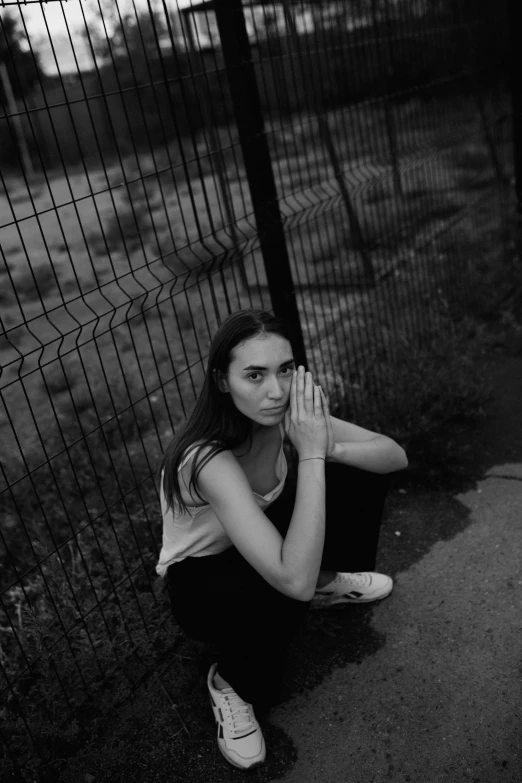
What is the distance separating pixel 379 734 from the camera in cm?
235

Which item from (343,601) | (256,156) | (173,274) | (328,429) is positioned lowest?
(343,601)

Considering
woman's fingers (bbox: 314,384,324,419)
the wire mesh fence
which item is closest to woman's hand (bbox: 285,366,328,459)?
woman's fingers (bbox: 314,384,324,419)

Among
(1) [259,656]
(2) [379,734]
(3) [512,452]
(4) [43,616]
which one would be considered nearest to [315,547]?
(1) [259,656]

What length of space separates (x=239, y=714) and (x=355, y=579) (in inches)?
28.5

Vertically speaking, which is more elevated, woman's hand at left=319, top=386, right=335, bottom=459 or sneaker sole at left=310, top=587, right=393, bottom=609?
woman's hand at left=319, top=386, right=335, bottom=459

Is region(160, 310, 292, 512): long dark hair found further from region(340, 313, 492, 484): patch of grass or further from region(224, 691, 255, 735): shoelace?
region(340, 313, 492, 484): patch of grass

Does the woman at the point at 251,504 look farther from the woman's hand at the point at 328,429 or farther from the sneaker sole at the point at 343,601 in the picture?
the sneaker sole at the point at 343,601

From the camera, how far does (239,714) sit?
7.93 ft

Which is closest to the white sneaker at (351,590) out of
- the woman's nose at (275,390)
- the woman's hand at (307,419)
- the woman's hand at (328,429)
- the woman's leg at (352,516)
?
the woman's leg at (352,516)

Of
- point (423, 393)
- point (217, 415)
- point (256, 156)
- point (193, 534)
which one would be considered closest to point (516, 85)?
point (423, 393)

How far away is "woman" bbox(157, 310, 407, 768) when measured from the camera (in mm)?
2135

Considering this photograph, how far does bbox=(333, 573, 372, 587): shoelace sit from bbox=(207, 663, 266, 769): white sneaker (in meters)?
0.62

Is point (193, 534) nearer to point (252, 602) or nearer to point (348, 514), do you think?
point (252, 602)

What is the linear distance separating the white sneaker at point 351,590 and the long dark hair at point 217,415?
82 centimetres
